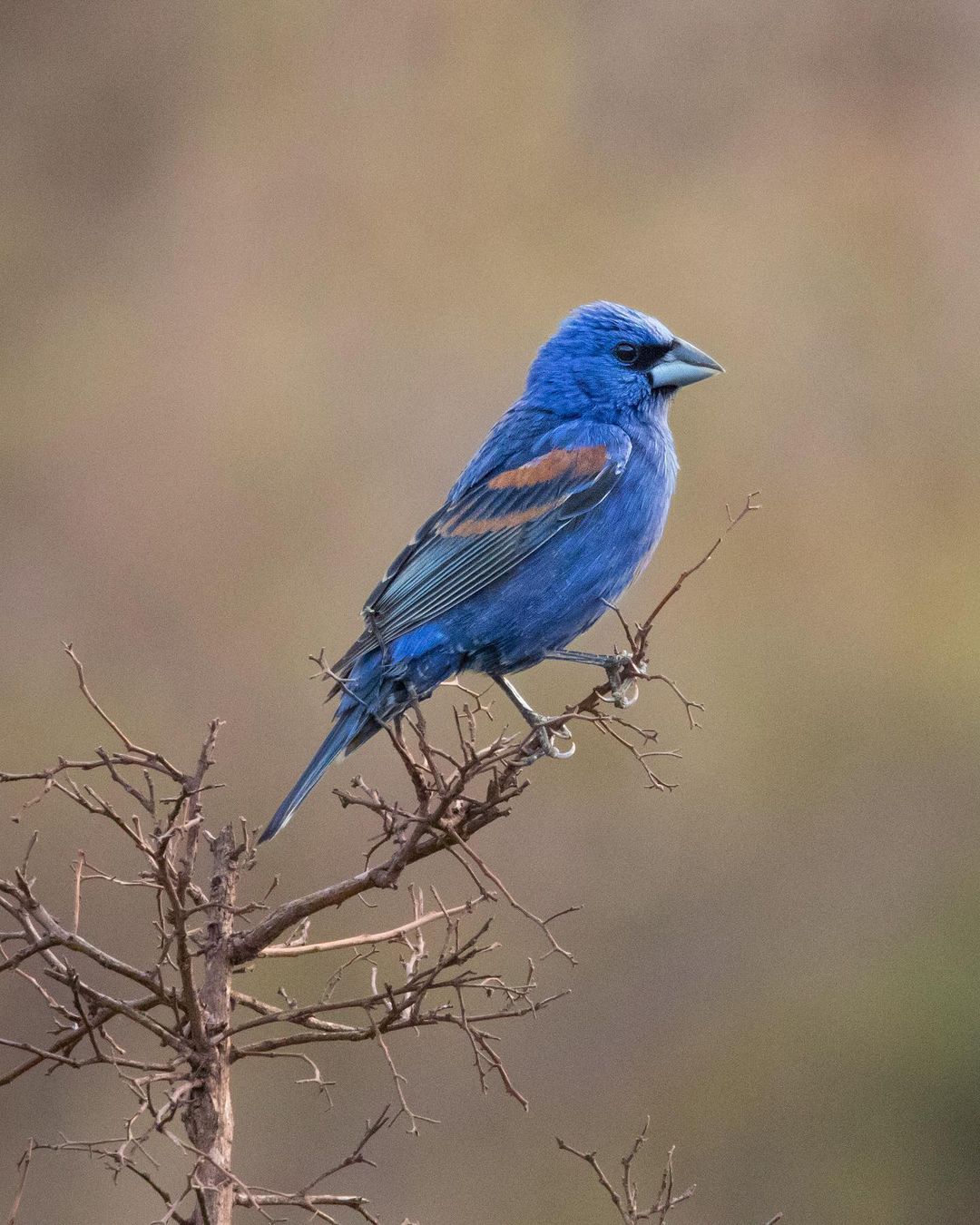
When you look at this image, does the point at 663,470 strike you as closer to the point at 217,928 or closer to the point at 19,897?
the point at 217,928

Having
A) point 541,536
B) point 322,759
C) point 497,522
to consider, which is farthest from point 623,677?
point 497,522

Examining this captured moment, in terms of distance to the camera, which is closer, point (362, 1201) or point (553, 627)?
point (362, 1201)

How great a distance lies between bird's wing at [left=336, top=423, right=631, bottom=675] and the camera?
13.4 ft

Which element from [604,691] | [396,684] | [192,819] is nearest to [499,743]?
[604,691]

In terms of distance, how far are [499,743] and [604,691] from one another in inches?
14.3

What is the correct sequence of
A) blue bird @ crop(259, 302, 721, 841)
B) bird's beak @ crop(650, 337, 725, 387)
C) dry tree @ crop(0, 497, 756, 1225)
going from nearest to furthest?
dry tree @ crop(0, 497, 756, 1225), blue bird @ crop(259, 302, 721, 841), bird's beak @ crop(650, 337, 725, 387)

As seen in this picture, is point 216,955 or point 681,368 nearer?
point 216,955

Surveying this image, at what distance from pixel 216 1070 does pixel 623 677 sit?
1348 millimetres

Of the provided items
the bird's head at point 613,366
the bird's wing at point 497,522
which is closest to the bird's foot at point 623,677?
the bird's wing at point 497,522

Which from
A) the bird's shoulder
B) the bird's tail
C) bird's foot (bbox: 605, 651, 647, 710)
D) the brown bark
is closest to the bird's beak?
the bird's shoulder

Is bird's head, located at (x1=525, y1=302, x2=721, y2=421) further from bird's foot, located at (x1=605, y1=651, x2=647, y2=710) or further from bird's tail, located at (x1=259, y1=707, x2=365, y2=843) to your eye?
bird's tail, located at (x1=259, y1=707, x2=365, y2=843)

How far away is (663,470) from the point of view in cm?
439

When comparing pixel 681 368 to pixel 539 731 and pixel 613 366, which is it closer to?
pixel 613 366

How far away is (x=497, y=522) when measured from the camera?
168 inches
